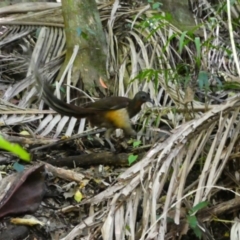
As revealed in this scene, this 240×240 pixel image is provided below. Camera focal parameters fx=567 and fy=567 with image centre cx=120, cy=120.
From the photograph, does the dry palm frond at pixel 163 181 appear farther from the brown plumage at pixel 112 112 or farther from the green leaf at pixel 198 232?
the brown plumage at pixel 112 112

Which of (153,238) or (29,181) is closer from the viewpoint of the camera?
(153,238)

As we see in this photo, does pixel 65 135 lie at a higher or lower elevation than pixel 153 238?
lower

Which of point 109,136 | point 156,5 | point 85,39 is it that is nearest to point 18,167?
point 109,136

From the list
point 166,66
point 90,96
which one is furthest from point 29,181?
point 166,66

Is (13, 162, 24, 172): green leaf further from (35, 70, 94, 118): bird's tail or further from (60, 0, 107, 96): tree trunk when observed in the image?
(60, 0, 107, 96): tree trunk

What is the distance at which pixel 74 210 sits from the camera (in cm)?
312

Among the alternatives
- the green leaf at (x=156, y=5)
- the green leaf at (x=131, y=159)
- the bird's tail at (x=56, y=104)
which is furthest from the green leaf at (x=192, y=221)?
the green leaf at (x=156, y=5)

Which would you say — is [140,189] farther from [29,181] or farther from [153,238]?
[29,181]

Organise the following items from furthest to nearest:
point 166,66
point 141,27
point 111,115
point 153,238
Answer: point 141,27, point 166,66, point 111,115, point 153,238

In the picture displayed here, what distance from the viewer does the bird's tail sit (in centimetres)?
303

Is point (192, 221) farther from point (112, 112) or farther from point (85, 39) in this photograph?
point (85, 39)

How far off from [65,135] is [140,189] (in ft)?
4.63

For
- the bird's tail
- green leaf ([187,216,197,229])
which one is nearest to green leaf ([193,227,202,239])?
green leaf ([187,216,197,229])

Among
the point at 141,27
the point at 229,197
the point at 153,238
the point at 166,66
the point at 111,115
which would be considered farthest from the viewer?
the point at 141,27
